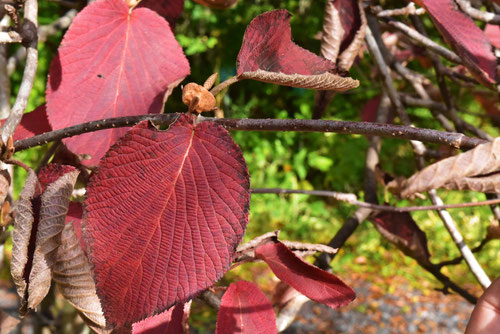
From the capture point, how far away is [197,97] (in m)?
0.39

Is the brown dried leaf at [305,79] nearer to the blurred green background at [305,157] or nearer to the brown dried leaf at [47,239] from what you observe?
the brown dried leaf at [47,239]

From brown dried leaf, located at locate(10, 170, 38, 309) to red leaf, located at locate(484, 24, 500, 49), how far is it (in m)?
0.77

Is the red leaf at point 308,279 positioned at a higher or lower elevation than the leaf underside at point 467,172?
lower

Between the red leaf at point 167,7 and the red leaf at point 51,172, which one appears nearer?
the red leaf at point 51,172

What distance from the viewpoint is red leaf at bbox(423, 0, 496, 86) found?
52cm

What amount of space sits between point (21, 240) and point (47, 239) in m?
0.02

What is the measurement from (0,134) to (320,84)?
291 mm

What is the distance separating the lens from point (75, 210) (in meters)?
0.48

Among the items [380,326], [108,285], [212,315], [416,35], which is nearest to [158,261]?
[108,285]

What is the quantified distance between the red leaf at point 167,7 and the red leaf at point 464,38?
13.2 inches

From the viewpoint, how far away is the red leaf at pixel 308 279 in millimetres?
433

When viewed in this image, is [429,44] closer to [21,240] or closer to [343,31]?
[343,31]

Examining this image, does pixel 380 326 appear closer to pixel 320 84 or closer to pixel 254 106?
pixel 254 106

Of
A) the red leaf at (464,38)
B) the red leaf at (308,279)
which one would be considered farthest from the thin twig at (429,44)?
the red leaf at (308,279)
